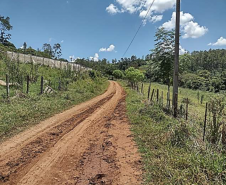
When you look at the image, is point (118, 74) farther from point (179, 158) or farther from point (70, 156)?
point (179, 158)

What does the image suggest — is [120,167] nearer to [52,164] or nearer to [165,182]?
[165,182]

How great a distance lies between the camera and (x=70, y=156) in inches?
180

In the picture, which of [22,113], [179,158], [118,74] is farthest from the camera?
[118,74]

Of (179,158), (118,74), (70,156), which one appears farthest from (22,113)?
(118,74)

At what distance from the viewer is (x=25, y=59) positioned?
2714 cm

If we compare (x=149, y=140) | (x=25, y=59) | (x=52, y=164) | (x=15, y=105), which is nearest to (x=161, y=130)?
(x=149, y=140)

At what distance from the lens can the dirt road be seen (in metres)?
3.61

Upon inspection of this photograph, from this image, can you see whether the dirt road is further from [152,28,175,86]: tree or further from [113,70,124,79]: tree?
[113,70,124,79]: tree

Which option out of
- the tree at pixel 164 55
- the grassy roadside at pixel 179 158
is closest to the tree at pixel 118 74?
the tree at pixel 164 55

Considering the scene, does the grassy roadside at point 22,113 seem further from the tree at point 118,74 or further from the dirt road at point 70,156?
the tree at point 118,74

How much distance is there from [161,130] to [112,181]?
320 cm

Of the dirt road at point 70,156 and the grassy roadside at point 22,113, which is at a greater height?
the grassy roadside at point 22,113

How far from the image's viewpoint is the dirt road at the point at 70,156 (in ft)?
11.8

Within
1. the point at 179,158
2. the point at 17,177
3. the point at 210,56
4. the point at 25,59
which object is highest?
the point at 210,56
